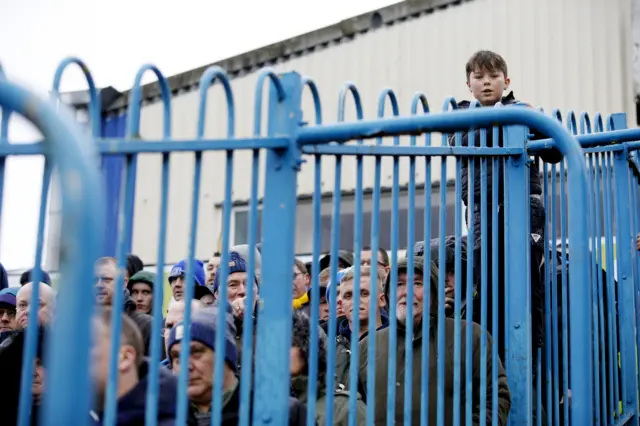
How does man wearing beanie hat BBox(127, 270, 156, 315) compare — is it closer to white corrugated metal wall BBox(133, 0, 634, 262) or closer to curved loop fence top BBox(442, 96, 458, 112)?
curved loop fence top BBox(442, 96, 458, 112)

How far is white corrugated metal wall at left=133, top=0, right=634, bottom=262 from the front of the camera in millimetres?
9141

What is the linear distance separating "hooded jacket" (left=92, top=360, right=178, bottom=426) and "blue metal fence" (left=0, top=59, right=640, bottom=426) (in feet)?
0.51

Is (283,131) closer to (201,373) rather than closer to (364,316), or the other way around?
(201,373)

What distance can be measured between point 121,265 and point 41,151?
0.36m

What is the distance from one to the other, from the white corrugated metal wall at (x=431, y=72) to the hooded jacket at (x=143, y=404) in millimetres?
5620

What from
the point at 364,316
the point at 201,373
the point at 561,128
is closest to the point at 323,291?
the point at 364,316

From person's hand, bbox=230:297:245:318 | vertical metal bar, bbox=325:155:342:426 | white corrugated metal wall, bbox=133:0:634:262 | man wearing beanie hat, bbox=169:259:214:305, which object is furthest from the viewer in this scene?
white corrugated metal wall, bbox=133:0:634:262

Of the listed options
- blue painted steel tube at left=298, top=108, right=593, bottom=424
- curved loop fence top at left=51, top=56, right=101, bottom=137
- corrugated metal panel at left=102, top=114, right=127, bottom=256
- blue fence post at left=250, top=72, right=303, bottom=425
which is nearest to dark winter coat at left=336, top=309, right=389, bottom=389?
blue fence post at left=250, top=72, right=303, bottom=425

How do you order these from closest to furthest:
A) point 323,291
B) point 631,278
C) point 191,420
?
point 191,420 < point 631,278 < point 323,291

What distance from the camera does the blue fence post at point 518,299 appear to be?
327cm

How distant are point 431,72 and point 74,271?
9.07 meters

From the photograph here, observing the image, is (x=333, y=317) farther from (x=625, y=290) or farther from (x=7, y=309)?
(x=7, y=309)

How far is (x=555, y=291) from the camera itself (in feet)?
11.7

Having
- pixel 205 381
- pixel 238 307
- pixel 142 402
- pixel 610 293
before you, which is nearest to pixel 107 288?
pixel 205 381
